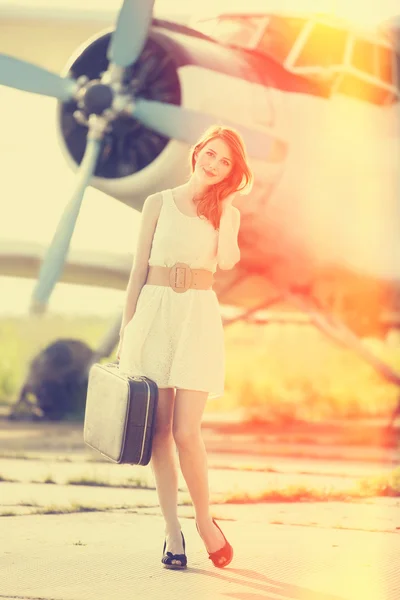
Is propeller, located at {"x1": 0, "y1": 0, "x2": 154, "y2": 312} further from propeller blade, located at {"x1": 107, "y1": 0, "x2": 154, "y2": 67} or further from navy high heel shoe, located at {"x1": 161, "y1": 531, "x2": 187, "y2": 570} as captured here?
navy high heel shoe, located at {"x1": 161, "y1": 531, "x2": 187, "y2": 570}

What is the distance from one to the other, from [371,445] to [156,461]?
5.42 metres

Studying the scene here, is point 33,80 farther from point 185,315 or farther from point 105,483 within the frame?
point 185,315

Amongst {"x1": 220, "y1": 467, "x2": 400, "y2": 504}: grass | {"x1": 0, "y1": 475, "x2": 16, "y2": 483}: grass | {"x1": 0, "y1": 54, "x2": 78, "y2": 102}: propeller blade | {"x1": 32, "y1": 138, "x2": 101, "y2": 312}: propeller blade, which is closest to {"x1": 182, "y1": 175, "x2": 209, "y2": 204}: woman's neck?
{"x1": 220, "y1": 467, "x2": 400, "y2": 504}: grass

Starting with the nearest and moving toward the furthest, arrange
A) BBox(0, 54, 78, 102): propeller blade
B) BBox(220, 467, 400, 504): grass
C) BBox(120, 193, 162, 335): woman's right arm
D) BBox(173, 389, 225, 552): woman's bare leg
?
BBox(173, 389, 225, 552): woman's bare leg
BBox(120, 193, 162, 335): woman's right arm
BBox(220, 467, 400, 504): grass
BBox(0, 54, 78, 102): propeller blade

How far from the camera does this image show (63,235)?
8312 mm

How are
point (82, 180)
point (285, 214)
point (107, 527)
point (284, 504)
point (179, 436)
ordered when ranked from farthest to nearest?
point (285, 214) < point (82, 180) < point (284, 504) < point (107, 527) < point (179, 436)

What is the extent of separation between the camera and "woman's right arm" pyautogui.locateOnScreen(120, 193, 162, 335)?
3.44 metres

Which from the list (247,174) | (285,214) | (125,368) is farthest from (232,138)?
(285,214)

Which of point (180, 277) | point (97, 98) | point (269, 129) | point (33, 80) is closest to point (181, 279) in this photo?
point (180, 277)

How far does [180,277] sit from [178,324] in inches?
5.4

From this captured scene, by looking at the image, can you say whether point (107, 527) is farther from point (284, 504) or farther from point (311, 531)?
point (284, 504)

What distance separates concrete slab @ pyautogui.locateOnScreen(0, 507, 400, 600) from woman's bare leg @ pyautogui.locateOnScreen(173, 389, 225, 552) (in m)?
0.10

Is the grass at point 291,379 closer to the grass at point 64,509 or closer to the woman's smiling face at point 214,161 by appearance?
the grass at point 64,509

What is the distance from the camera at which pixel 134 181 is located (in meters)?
8.52
